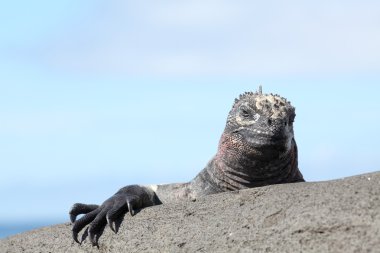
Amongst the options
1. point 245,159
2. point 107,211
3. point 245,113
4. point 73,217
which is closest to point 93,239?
point 107,211

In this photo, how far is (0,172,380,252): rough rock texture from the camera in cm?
761

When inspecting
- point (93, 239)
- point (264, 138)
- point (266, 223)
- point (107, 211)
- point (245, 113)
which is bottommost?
point (266, 223)

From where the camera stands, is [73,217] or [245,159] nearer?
[245,159]

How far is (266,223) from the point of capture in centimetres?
812

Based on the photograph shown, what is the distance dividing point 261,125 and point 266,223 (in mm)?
1709

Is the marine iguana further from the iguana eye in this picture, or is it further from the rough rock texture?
the rough rock texture

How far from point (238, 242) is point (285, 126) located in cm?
179

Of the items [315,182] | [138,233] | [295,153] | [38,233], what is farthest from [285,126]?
[38,233]

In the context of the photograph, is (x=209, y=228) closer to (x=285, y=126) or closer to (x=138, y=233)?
(x=138, y=233)

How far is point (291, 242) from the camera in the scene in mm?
7793

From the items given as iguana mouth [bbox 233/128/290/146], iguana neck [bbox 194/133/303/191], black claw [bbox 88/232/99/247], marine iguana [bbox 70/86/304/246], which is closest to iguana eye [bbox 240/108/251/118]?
marine iguana [bbox 70/86/304/246]

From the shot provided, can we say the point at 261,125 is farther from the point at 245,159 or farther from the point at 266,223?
the point at 266,223

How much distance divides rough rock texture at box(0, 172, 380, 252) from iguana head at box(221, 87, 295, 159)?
0.80m

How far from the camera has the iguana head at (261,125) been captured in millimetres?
9461
